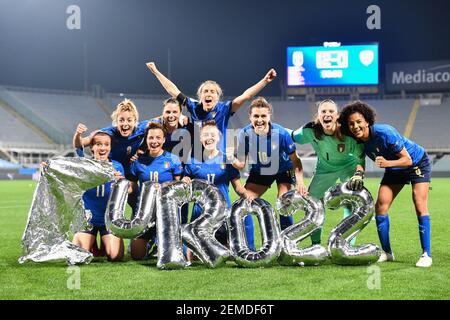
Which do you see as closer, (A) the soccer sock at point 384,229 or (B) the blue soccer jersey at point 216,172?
(A) the soccer sock at point 384,229

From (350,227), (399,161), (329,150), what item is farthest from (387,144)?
(350,227)

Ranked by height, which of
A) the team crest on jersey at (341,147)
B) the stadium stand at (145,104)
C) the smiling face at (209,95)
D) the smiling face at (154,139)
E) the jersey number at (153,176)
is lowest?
the jersey number at (153,176)

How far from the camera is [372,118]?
496 centimetres

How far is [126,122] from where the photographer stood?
5.64 m

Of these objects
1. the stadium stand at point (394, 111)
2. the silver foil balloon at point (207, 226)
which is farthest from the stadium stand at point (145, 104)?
the silver foil balloon at point (207, 226)

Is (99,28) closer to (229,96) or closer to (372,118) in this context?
(229,96)

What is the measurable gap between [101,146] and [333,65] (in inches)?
1135

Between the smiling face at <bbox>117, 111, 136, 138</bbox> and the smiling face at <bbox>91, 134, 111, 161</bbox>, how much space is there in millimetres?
289

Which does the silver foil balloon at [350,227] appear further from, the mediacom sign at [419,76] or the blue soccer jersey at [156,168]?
the mediacom sign at [419,76]

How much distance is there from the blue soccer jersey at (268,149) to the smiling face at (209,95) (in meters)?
0.53

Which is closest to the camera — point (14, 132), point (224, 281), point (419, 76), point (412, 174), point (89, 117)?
point (224, 281)

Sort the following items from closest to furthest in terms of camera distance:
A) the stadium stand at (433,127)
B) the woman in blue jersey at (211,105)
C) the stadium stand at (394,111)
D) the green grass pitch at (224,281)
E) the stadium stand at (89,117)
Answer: the green grass pitch at (224,281) < the woman in blue jersey at (211,105) < the stadium stand at (89,117) < the stadium stand at (433,127) < the stadium stand at (394,111)

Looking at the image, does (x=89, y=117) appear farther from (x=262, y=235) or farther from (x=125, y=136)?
(x=262, y=235)

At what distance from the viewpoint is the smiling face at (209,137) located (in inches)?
214
